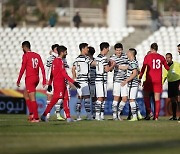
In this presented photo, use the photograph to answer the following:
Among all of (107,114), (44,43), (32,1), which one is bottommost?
(107,114)

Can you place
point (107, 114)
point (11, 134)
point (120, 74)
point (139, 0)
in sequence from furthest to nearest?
point (139, 0)
point (107, 114)
point (120, 74)
point (11, 134)

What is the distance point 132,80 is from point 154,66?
0.74 meters

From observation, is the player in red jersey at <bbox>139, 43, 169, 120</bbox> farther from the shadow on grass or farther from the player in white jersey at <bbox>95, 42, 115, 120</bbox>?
the shadow on grass

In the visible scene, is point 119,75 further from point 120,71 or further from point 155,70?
point 155,70

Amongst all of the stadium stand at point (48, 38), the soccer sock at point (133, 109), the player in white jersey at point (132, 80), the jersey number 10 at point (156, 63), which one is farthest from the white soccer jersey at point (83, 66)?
the stadium stand at point (48, 38)

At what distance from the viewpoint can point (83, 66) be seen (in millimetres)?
23281

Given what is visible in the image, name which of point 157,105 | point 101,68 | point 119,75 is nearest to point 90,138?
point 101,68

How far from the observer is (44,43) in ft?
148

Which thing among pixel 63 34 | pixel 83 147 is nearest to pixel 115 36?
pixel 63 34

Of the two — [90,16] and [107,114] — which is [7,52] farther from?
[90,16]

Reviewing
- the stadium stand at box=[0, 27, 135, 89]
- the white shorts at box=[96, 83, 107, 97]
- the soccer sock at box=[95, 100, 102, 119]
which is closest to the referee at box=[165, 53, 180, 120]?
the white shorts at box=[96, 83, 107, 97]

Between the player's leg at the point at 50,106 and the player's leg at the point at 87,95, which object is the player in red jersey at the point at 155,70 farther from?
the player's leg at the point at 50,106

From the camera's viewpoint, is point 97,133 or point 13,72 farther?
point 13,72

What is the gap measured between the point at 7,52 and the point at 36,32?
2429 millimetres
